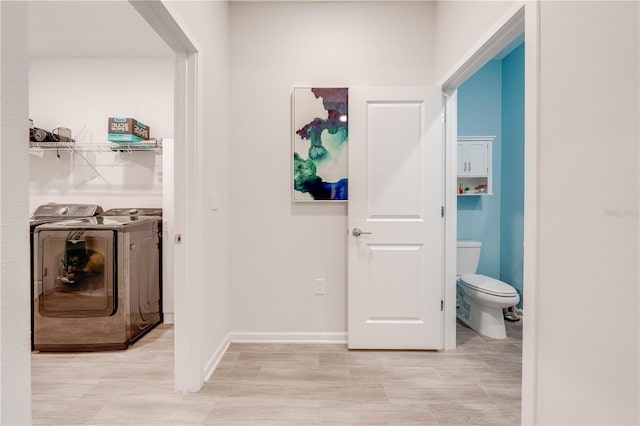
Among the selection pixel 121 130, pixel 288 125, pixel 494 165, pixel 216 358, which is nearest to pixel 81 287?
pixel 216 358

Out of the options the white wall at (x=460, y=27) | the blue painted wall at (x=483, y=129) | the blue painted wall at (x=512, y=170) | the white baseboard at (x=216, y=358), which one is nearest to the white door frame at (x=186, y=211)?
the white baseboard at (x=216, y=358)

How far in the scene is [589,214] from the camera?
1116mm

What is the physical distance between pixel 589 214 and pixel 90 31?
148 inches

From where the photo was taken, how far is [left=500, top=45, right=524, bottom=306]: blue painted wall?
324cm

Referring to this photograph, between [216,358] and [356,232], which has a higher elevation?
[356,232]

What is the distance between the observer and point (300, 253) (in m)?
2.68

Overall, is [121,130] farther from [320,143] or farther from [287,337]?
[287,337]

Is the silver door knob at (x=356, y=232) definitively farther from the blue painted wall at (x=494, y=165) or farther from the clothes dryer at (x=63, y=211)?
the clothes dryer at (x=63, y=211)

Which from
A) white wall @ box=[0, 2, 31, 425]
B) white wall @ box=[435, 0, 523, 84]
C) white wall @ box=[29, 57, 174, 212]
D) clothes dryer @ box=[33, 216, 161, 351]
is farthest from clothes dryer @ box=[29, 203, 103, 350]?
white wall @ box=[435, 0, 523, 84]

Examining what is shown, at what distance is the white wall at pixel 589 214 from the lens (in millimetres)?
984

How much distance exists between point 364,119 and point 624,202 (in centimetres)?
175

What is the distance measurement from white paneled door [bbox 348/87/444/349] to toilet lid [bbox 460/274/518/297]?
0.51 metres

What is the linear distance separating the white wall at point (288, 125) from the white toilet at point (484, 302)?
1149 mm

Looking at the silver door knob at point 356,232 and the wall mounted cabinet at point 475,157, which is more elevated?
the wall mounted cabinet at point 475,157
